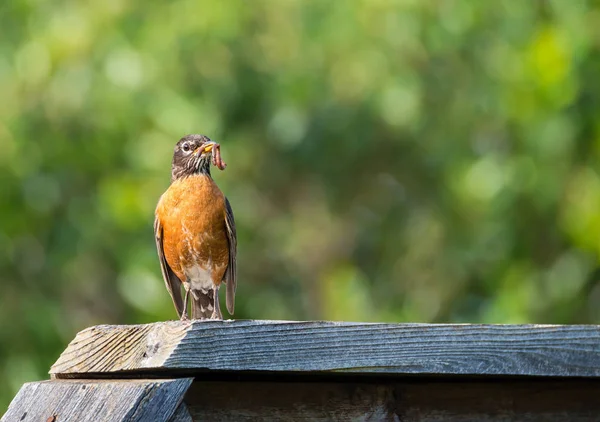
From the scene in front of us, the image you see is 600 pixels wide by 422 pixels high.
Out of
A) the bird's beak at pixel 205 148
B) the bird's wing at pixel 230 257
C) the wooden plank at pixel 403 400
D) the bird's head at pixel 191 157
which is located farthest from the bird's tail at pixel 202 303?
the wooden plank at pixel 403 400

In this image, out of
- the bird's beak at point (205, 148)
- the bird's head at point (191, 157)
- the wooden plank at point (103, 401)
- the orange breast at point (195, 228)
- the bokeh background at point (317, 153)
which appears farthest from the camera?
the bokeh background at point (317, 153)

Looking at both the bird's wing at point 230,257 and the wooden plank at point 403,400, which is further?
the bird's wing at point 230,257

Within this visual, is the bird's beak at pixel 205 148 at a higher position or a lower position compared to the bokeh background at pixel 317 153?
higher

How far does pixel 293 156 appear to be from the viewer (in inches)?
423

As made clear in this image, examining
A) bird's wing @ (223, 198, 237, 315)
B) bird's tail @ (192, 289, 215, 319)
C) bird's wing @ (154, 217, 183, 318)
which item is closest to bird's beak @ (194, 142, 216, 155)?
bird's wing @ (223, 198, 237, 315)

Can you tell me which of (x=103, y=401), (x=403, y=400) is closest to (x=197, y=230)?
(x=403, y=400)

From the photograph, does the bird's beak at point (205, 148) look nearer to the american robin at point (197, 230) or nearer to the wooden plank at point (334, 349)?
the american robin at point (197, 230)

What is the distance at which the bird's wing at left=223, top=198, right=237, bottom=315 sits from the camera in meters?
5.32

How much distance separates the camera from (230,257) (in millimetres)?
5418

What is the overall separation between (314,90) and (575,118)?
7.31 feet

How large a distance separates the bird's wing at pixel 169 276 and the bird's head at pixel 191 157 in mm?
287

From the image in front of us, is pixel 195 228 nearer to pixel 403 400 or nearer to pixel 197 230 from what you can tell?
pixel 197 230

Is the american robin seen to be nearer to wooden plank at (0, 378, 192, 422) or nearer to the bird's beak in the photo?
the bird's beak

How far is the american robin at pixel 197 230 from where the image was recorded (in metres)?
5.27
